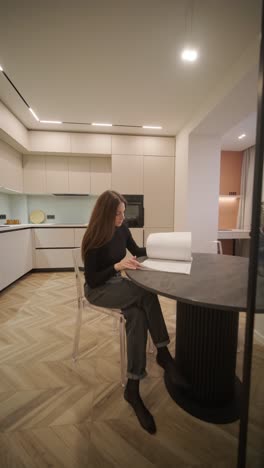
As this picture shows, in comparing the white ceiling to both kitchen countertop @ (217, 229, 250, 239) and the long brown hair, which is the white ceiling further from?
kitchen countertop @ (217, 229, 250, 239)

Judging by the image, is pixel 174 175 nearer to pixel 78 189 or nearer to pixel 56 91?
pixel 78 189

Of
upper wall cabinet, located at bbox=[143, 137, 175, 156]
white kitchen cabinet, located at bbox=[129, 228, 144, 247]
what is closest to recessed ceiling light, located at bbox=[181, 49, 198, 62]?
upper wall cabinet, located at bbox=[143, 137, 175, 156]

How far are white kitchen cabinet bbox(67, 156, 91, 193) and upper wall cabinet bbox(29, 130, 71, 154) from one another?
0.91 ft

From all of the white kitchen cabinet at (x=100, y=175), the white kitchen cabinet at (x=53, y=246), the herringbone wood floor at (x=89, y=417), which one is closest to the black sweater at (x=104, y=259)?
the herringbone wood floor at (x=89, y=417)

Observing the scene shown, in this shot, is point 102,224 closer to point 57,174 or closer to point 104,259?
point 104,259

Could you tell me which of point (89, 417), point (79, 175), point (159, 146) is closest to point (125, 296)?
point (89, 417)

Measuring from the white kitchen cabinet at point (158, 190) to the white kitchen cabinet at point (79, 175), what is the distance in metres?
1.13

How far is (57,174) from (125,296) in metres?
3.40

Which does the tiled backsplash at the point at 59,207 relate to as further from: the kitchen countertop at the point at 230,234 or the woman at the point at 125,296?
the woman at the point at 125,296

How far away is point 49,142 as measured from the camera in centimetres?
373

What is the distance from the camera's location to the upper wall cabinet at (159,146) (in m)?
3.93

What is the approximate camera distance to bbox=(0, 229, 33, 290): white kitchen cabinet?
273 centimetres

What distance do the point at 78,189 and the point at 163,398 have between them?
356 centimetres

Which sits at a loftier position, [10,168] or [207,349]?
[10,168]
